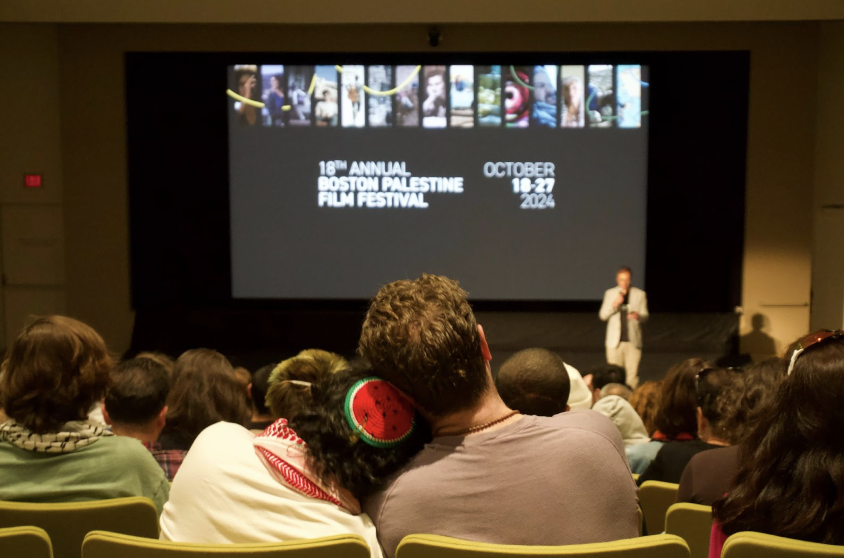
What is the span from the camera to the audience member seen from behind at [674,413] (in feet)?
8.93

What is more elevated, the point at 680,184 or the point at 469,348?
the point at 680,184

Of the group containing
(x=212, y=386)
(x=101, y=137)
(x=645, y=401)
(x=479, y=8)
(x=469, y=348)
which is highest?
(x=479, y=8)

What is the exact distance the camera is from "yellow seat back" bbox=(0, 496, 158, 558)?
1.74 metres

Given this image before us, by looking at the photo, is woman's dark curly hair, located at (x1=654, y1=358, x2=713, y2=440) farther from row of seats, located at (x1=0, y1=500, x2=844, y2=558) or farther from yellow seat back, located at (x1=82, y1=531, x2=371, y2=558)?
yellow seat back, located at (x1=82, y1=531, x2=371, y2=558)

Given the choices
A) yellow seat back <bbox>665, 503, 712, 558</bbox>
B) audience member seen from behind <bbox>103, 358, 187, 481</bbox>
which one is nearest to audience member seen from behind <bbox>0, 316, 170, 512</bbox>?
audience member seen from behind <bbox>103, 358, 187, 481</bbox>

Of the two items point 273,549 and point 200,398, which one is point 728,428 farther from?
point 200,398

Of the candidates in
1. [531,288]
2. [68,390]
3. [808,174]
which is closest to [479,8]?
[531,288]

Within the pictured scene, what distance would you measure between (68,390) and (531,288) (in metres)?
6.77

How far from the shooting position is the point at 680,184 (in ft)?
27.5

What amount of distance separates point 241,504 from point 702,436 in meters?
1.78

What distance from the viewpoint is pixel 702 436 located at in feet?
8.39

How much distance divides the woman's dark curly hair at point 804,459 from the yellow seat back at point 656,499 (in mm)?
865

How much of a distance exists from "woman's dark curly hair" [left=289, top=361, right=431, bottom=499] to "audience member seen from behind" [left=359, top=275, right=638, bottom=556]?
0.13 ft

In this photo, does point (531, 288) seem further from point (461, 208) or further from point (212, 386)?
point (212, 386)
